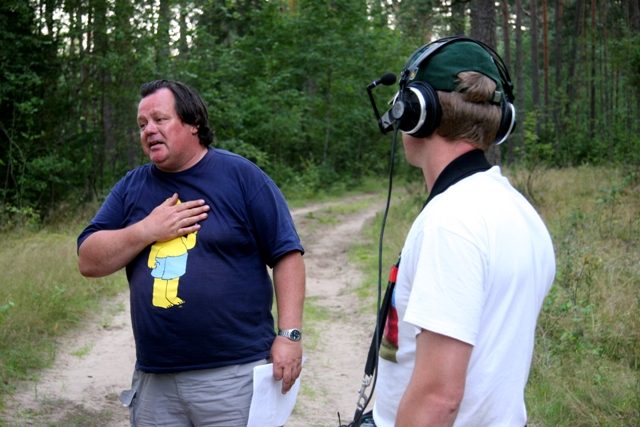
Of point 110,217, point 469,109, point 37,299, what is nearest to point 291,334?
point 110,217

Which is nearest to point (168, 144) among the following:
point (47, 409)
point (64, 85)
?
point (47, 409)

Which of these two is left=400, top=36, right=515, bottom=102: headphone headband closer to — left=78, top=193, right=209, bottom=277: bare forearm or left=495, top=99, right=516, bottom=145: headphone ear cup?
left=495, top=99, right=516, bottom=145: headphone ear cup

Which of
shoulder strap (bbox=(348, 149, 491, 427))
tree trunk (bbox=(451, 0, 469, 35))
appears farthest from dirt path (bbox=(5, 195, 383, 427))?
tree trunk (bbox=(451, 0, 469, 35))

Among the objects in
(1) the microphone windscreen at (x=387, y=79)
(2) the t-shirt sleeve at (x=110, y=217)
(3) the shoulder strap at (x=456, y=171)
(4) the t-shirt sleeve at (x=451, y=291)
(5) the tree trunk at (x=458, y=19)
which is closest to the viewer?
(4) the t-shirt sleeve at (x=451, y=291)

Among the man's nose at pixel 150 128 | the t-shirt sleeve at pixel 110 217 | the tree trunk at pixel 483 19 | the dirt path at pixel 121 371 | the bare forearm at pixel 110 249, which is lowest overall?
the dirt path at pixel 121 371

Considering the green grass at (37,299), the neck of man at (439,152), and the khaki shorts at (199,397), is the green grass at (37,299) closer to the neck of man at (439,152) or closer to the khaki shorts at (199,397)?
the khaki shorts at (199,397)

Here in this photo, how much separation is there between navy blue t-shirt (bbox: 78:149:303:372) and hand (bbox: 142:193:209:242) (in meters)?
0.04

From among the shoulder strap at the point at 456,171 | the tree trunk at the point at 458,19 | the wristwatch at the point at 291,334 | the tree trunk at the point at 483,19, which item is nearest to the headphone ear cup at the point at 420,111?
the shoulder strap at the point at 456,171

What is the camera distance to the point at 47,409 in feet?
19.5

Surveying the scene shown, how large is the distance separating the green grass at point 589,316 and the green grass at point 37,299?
3.46 m

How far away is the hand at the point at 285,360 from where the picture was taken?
3.29 meters

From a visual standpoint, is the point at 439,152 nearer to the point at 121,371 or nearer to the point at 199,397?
the point at 199,397

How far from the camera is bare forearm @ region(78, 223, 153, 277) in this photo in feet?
10.6

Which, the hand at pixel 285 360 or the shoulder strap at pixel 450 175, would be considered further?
the hand at pixel 285 360
